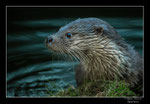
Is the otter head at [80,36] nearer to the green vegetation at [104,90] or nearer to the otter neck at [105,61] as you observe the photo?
the otter neck at [105,61]

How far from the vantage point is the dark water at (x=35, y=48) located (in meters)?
4.66

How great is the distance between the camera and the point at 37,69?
504 cm

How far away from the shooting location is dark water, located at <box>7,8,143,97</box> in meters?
4.66

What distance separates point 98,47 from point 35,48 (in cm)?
236

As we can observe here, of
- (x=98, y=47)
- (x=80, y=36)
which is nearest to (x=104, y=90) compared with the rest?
(x=98, y=47)

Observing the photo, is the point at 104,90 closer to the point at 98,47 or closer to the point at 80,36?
the point at 98,47

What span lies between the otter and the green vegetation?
0.66ft

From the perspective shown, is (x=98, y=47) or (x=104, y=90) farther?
(x=98, y=47)

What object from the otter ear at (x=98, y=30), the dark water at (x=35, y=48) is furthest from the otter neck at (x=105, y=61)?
the dark water at (x=35, y=48)

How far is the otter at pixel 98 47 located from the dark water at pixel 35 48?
3.35 ft

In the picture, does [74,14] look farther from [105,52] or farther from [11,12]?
[105,52]

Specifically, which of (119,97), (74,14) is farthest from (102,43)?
(74,14)

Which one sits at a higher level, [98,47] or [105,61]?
[98,47]

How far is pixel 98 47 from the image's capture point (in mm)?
3521
